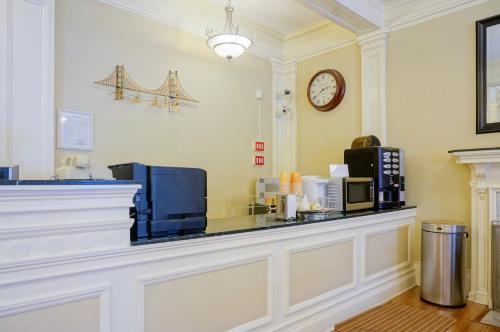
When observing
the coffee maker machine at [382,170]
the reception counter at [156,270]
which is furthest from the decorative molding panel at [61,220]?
the coffee maker machine at [382,170]

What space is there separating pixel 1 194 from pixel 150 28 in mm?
2699

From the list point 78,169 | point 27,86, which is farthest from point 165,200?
point 27,86

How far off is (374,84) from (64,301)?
3651 mm

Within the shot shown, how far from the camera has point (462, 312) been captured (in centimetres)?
279

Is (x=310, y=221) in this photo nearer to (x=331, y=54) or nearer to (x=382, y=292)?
(x=382, y=292)

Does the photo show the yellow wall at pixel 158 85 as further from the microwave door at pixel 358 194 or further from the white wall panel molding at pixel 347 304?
the white wall panel molding at pixel 347 304

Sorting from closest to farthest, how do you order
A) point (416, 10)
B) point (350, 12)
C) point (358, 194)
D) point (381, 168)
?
point (358, 194), point (381, 168), point (350, 12), point (416, 10)

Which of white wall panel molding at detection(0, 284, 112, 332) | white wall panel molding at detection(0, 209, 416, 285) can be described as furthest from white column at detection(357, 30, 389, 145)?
white wall panel molding at detection(0, 284, 112, 332)

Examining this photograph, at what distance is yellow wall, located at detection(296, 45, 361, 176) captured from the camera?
4.09 metres

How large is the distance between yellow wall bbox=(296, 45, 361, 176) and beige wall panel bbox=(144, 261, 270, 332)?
2596mm

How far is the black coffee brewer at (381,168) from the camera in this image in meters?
3.23

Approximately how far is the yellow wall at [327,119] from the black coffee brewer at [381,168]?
667 millimetres

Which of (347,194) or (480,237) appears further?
(480,237)

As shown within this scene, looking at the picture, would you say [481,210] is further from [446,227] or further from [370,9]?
[370,9]
